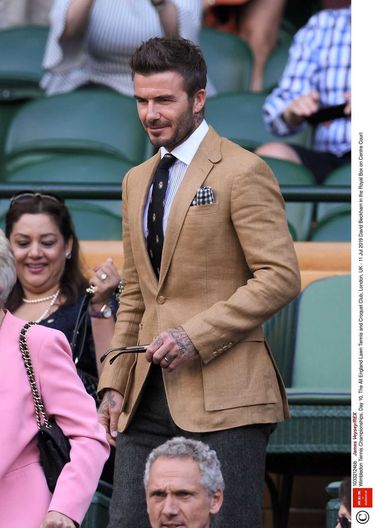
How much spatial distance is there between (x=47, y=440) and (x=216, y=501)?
0.54 m

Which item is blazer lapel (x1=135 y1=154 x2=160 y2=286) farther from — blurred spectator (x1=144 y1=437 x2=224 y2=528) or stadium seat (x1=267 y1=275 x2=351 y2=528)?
stadium seat (x1=267 y1=275 x2=351 y2=528)

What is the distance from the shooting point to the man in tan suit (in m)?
4.30

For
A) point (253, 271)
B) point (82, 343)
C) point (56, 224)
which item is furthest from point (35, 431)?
point (56, 224)

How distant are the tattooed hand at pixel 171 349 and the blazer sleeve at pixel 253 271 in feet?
0.08

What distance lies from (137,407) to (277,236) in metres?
0.66

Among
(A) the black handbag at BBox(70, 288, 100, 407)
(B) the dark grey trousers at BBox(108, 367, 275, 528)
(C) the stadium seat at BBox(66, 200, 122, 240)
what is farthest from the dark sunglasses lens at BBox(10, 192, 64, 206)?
(B) the dark grey trousers at BBox(108, 367, 275, 528)

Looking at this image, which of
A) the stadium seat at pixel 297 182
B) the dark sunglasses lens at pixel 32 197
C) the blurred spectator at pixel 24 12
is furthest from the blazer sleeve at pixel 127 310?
the blurred spectator at pixel 24 12

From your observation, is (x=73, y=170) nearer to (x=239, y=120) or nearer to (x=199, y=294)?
(x=239, y=120)

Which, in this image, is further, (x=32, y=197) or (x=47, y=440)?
(x=32, y=197)

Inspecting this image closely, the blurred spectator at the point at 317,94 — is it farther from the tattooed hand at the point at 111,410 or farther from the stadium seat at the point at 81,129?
the tattooed hand at the point at 111,410

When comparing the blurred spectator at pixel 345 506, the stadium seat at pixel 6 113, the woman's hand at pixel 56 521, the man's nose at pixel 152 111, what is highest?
the stadium seat at pixel 6 113

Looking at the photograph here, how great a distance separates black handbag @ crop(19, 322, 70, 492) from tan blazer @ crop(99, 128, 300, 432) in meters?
0.49

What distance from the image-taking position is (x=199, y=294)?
14.5ft

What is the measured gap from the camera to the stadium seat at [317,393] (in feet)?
18.2
